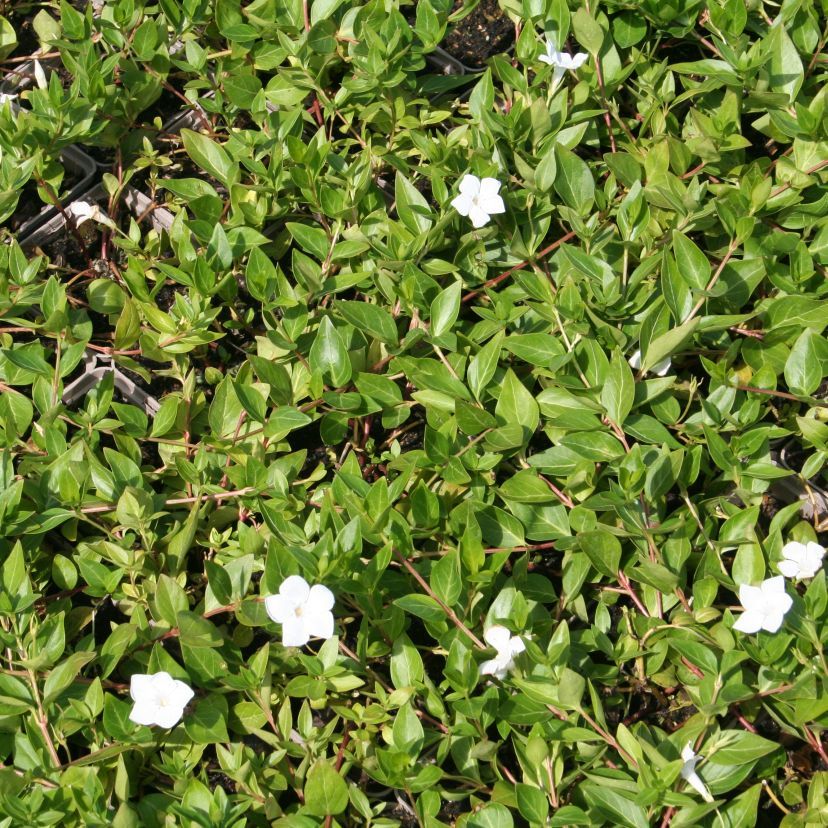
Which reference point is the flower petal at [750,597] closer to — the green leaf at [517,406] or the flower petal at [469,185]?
the green leaf at [517,406]

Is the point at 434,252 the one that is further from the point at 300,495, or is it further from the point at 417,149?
the point at 300,495

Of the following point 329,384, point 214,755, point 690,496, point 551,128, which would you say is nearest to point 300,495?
point 329,384

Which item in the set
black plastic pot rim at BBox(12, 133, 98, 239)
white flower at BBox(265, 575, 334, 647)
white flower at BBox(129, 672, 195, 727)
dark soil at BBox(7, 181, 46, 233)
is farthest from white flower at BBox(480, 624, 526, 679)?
dark soil at BBox(7, 181, 46, 233)

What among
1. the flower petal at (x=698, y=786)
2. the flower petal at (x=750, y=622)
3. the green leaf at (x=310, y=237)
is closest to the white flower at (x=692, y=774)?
the flower petal at (x=698, y=786)

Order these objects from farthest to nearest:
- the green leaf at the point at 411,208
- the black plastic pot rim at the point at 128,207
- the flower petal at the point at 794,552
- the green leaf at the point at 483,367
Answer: the black plastic pot rim at the point at 128,207 → the green leaf at the point at 411,208 → the green leaf at the point at 483,367 → the flower petal at the point at 794,552

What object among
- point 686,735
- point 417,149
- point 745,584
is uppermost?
point 417,149

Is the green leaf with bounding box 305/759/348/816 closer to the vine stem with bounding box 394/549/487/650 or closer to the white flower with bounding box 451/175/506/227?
the vine stem with bounding box 394/549/487/650

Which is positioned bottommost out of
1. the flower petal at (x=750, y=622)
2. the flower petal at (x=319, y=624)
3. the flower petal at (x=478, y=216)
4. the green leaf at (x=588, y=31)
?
the flower petal at (x=750, y=622)
